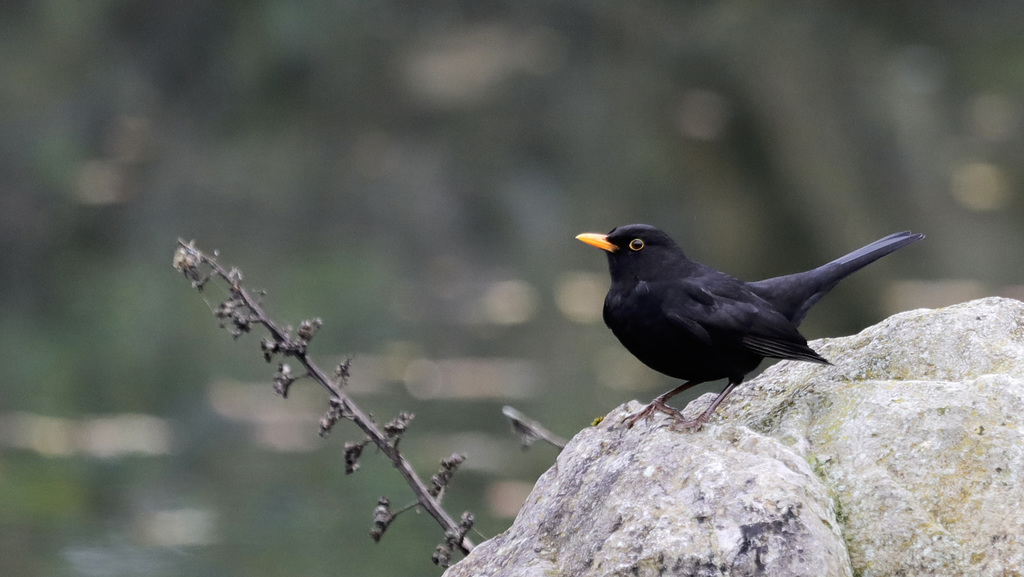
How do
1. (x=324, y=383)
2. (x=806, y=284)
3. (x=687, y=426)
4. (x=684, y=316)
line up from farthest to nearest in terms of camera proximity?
1. (x=806, y=284)
2. (x=684, y=316)
3. (x=324, y=383)
4. (x=687, y=426)

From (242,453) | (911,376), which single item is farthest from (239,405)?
(911,376)

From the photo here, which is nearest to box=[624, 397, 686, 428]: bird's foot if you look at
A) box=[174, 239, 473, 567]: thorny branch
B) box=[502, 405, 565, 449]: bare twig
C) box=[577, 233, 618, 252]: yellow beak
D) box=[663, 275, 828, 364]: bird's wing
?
box=[502, 405, 565, 449]: bare twig

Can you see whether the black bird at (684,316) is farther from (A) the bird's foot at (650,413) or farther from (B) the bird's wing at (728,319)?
(A) the bird's foot at (650,413)

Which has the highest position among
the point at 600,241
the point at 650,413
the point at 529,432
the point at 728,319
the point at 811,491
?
the point at 600,241

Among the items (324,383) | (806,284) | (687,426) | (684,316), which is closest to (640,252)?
(684,316)

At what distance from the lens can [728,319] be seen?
3.15 meters

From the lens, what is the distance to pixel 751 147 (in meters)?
7.99

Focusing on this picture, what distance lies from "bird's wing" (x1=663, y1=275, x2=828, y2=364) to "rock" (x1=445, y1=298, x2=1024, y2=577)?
25cm

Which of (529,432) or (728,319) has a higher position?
(529,432)

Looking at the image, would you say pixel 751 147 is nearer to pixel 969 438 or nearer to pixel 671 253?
pixel 671 253

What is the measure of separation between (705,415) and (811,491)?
591mm

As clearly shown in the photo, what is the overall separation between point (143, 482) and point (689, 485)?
5.84 metres

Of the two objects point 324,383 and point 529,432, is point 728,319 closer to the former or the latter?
point 529,432

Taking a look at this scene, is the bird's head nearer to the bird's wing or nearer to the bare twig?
the bird's wing
